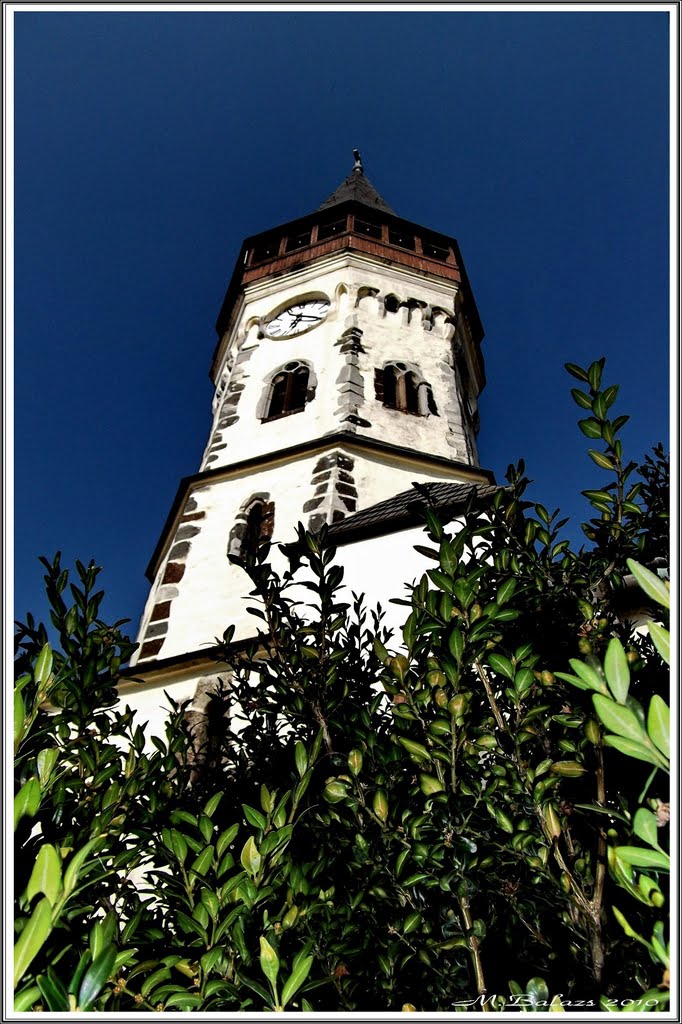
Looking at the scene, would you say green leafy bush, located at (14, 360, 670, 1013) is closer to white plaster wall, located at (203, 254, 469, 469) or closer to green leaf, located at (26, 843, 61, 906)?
green leaf, located at (26, 843, 61, 906)

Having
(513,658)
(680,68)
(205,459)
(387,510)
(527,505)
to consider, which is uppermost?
(205,459)

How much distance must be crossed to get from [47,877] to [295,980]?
618 mm

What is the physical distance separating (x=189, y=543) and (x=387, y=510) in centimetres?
420

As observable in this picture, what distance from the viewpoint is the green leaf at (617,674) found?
54.5 inches

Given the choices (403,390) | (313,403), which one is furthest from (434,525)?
(403,390)

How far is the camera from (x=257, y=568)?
3084 millimetres

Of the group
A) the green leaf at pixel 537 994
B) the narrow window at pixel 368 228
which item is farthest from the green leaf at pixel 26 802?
the narrow window at pixel 368 228

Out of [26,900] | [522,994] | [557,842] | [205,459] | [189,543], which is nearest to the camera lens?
[26,900]

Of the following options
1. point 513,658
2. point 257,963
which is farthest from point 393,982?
point 513,658

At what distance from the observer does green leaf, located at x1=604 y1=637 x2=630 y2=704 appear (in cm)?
138

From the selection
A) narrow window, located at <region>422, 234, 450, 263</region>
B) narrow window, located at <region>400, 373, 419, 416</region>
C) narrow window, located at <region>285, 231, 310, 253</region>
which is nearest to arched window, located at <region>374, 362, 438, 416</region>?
narrow window, located at <region>400, 373, 419, 416</region>

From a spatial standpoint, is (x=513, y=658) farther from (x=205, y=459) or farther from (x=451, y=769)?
(x=205, y=459)

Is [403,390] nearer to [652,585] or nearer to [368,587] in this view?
[368,587]

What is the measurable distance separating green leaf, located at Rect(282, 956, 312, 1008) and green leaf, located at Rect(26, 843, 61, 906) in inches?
22.3
